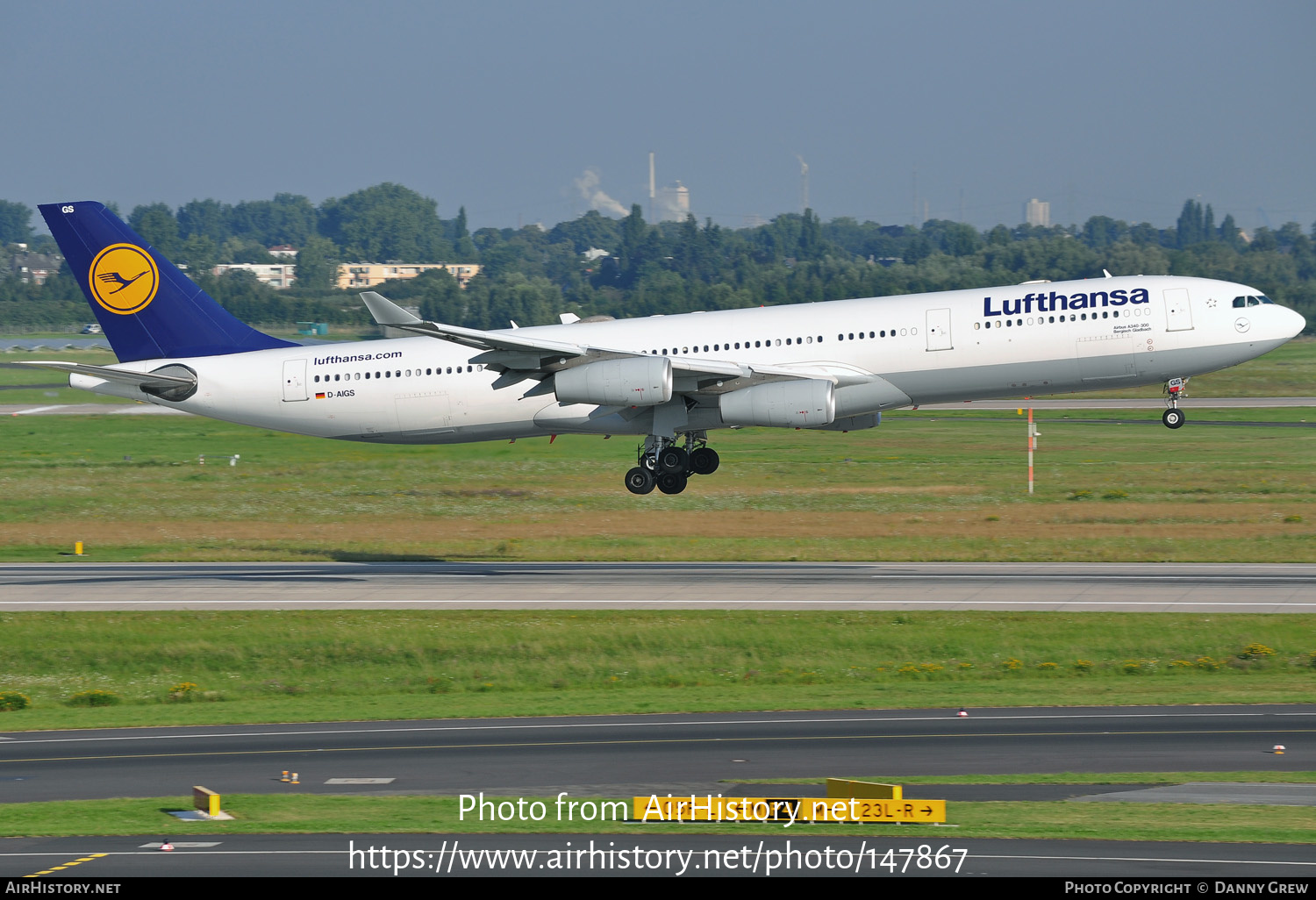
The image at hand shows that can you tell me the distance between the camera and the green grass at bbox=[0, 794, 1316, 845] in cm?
2406

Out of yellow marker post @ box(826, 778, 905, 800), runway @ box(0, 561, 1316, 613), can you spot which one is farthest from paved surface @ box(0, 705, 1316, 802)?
runway @ box(0, 561, 1316, 613)

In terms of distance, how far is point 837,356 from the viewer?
4769 centimetres

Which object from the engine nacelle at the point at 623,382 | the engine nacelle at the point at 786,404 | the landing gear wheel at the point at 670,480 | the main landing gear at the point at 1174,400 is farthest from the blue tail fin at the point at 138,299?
the main landing gear at the point at 1174,400

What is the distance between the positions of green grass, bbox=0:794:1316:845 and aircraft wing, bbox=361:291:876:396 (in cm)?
2077

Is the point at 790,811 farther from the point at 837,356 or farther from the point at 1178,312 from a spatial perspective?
the point at 1178,312

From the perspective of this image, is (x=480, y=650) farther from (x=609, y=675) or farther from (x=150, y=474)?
(x=150, y=474)

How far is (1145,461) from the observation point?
283ft

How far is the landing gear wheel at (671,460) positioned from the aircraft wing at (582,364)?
3002 mm

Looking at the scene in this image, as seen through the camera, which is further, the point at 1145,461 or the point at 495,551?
the point at 1145,461

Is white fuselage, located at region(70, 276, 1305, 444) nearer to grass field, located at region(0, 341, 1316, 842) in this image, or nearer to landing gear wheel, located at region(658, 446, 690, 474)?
landing gear wheel, located at region(658, 446, 690, 474)

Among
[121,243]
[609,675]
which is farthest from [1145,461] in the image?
[121,243]

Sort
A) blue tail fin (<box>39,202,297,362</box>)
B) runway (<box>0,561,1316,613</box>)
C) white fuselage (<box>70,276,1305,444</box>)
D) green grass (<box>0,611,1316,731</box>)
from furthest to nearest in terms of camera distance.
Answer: blue tail fin (<box>39,202,297,362</box>) < runway (<box>0,561,1316,613</box>) < white fuselage (<box>70,276,1305,444</box>) < green grass (<box>0,611,1316,731</box>)

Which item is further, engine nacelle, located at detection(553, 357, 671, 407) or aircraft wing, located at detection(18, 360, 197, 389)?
aircraft wing, located at detection(18, 360, 197, 389)
